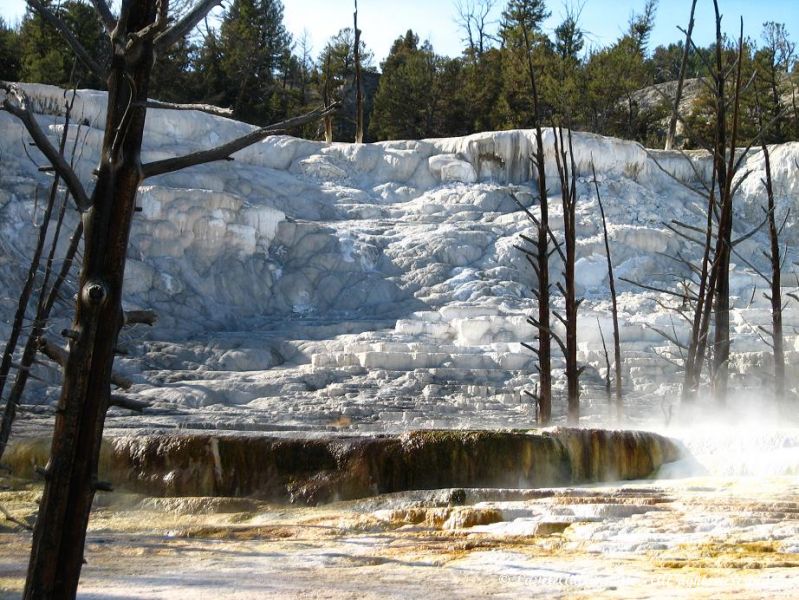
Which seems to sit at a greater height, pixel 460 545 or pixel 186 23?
pixel 186 23

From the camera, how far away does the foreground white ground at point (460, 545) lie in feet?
14.5

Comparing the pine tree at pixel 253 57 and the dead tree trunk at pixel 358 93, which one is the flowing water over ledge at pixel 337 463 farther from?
the pine tree at pixel 253 57

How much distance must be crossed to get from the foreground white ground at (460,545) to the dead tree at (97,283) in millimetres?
1612

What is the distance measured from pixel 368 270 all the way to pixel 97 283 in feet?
77.3

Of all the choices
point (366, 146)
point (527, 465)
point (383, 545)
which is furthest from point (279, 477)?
point (366, 146)

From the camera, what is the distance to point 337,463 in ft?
28.1

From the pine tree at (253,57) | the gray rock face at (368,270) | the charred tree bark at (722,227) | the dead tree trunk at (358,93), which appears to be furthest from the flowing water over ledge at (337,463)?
the pine tree at (253,57)

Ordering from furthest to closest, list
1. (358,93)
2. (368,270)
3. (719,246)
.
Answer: (358,93) < (368,270) < (719,246)

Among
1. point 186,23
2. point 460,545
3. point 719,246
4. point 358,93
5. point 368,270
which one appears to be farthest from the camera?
point 358,93

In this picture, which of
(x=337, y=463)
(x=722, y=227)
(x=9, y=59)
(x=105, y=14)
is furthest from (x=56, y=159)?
(x=9, y=59)

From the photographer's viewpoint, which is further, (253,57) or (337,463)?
(253,57)

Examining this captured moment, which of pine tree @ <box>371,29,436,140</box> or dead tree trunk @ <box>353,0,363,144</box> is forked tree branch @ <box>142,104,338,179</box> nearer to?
dead tree trunk @ <box>353,0,363,144</box>

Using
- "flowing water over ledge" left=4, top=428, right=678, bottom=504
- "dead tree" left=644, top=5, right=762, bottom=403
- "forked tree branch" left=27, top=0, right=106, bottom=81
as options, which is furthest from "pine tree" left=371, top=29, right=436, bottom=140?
"forked tree branch" left=27, top=0, right=106, bottom=81

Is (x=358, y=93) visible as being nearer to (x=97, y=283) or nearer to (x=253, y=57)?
(x=253, y=57)
